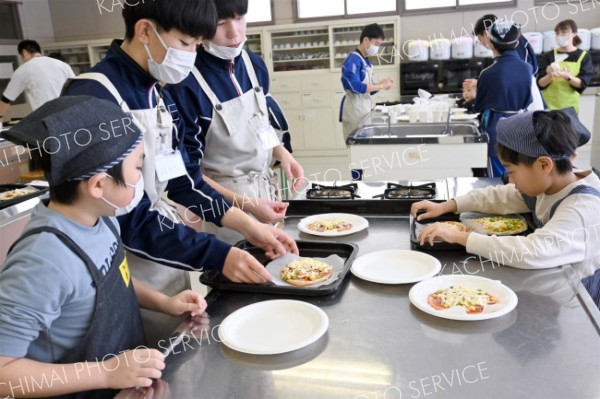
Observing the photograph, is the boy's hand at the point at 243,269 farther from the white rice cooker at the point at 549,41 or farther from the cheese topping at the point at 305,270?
the white rice cooker at the point at 549,41

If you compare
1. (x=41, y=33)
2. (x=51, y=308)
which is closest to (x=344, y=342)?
(x=51, y=308)

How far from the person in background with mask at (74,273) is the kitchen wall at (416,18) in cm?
663

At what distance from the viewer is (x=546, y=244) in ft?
4.33

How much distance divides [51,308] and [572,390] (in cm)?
92

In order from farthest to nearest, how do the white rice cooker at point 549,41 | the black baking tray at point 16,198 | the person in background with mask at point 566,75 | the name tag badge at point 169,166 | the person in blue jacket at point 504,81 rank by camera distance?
1. the white rice cooker at point 549,41
2. the person in background with mask at point 566,75
3. the person in blue jacket at point 504,81
4. the black baking tray at point 16,198
5. the name tag badge at point 169,166

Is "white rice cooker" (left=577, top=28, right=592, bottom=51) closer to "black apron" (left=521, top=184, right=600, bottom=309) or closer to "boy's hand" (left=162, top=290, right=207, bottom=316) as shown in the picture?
"black apron" (left=521, top=184, right=600, bottom=309)

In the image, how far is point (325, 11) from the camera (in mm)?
7223

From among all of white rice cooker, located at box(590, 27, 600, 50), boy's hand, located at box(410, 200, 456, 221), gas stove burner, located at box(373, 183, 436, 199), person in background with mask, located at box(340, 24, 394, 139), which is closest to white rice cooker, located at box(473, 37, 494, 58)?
white rice cooker, located at box(590, 27, 600, 50)

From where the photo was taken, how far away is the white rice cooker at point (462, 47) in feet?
20.8

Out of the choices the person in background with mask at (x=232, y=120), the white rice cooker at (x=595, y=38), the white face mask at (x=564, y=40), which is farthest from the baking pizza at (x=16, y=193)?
the white rice cooker at (x=595, y=38)

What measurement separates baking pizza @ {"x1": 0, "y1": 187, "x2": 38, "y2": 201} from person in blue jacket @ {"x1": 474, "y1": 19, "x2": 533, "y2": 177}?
115 inches

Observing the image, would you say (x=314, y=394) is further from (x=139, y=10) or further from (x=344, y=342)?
(x=139, y=10)

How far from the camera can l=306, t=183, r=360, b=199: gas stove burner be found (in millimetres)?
1979

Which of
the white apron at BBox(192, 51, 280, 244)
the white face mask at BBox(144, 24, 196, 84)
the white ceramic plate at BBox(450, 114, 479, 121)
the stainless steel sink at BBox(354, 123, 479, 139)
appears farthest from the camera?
the white ceramic plate at BBox(450, 114, 479, 121)
